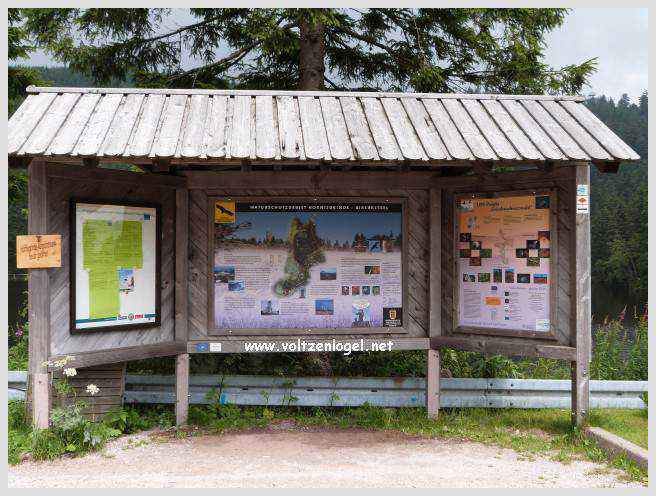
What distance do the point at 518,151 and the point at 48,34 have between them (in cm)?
808

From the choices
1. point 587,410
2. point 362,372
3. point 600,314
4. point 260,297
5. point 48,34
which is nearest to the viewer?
point 587,410

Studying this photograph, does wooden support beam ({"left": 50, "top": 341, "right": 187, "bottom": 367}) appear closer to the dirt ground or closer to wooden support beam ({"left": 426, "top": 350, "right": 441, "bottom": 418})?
the dirt ground

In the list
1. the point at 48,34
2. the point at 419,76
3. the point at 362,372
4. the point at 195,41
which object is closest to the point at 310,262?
the point at 362,372

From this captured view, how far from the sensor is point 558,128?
21.8 ft

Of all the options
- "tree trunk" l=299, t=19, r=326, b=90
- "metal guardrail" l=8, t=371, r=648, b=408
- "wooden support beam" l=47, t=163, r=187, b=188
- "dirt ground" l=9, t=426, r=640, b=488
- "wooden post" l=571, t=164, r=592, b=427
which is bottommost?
"dirt ground" l=9, t=426, r=640, b=488

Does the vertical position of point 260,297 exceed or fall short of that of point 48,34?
it falls short

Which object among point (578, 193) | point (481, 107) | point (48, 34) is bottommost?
point (578, 193)

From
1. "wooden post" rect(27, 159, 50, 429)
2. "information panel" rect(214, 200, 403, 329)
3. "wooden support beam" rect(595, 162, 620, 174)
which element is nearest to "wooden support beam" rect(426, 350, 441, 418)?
"information panel" rect(214, 200, 403, 329)

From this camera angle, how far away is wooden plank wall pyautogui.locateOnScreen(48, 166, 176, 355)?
6148mm

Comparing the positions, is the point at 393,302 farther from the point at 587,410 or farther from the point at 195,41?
the point at 195,41

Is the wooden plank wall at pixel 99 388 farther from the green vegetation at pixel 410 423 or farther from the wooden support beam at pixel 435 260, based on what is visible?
the wooden support beam at pixel 435 260

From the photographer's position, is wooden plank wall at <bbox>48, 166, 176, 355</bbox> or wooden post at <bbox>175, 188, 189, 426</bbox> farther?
wooden post at <bbox>175, 188, 189, 426</bbox>

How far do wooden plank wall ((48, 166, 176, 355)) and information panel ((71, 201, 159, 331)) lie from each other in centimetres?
10

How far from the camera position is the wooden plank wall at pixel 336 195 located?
7.09m
